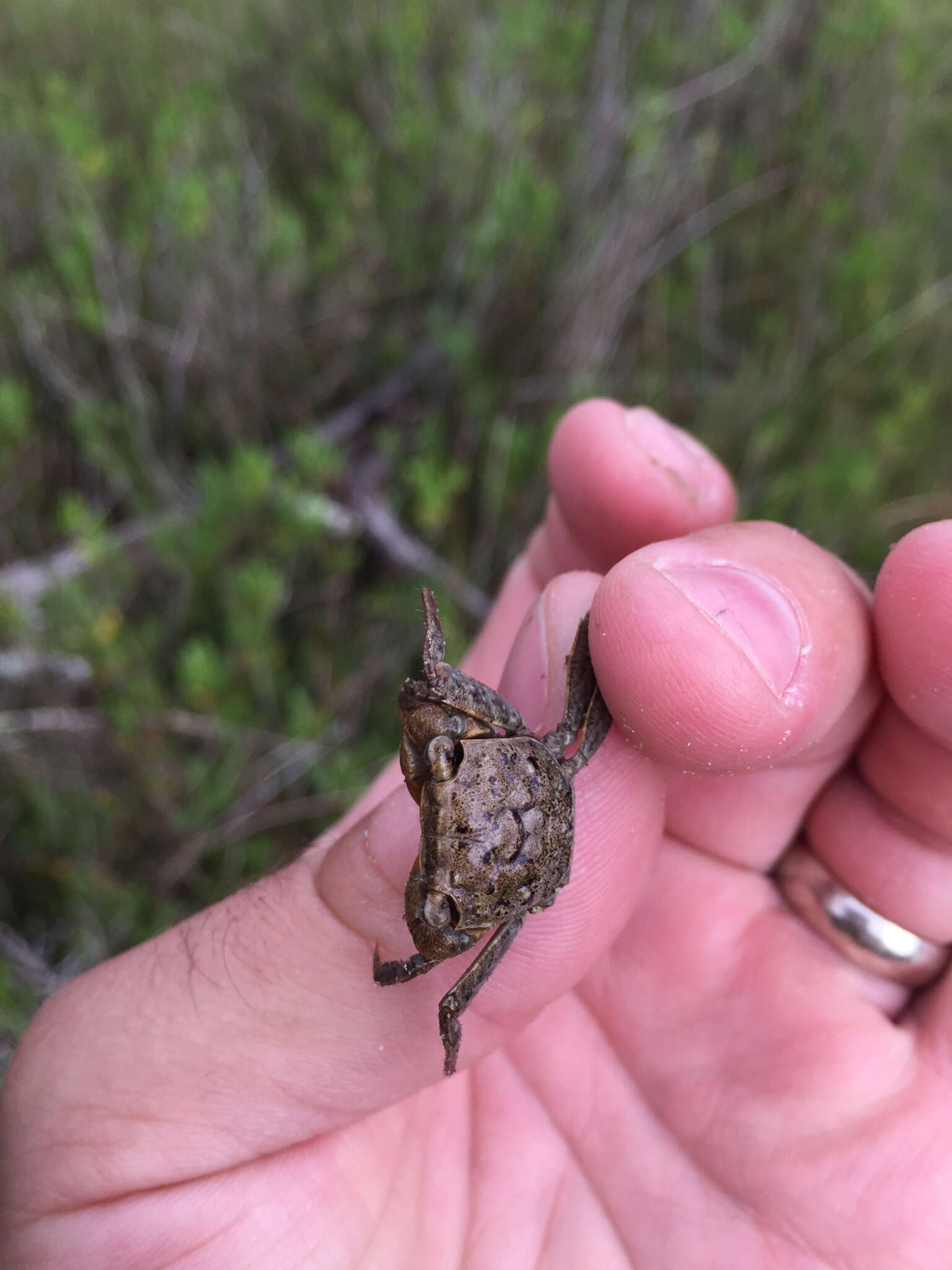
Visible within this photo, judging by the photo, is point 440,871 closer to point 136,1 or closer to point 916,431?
point 916,431

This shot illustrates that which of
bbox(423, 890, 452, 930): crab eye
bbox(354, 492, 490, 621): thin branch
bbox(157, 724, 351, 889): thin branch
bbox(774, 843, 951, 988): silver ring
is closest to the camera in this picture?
bbox(423, 890, 452, 930): crab eye

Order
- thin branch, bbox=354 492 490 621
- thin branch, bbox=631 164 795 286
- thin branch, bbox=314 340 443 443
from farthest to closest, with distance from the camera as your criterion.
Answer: thin branch, bbox=631 164 795 286
thin branch, bbox=314 340 443 443
thin branch, bbox=354 492 490 621

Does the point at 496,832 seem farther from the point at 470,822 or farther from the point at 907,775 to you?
the point at 907,775

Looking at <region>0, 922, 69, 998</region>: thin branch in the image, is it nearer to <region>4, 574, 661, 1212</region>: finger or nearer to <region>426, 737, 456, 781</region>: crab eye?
<region>4, 574, 661, 1212</region>: finger

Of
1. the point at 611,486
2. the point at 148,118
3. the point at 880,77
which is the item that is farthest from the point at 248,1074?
the point at 880,77

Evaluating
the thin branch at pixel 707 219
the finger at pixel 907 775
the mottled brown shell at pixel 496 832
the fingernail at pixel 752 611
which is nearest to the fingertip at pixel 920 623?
Result: the finger at pixel 907 775

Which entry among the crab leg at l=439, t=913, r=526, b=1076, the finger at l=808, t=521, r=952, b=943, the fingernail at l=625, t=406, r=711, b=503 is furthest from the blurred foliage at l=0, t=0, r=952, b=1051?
the finger at l=808, t=521, r=952, b=943

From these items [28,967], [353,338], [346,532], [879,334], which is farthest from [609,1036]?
[879,334]
